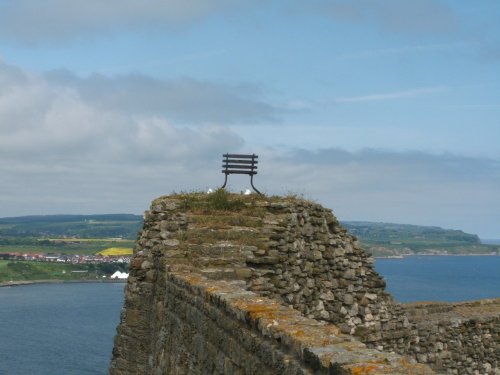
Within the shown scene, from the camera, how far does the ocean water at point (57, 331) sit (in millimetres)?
72312

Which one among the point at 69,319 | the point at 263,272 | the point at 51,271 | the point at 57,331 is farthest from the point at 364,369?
the point at 51,271

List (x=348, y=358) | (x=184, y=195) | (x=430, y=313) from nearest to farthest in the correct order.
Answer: (x=348, y=358)
(x=184, y=195)
(x=430, y=313)

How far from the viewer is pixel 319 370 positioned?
179 inches

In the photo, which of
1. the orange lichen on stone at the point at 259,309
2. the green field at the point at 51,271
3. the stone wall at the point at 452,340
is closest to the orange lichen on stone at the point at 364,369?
the orange lichen on stone at the point at 259,309

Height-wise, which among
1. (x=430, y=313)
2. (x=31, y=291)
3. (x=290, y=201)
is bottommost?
(x=31, y=291)

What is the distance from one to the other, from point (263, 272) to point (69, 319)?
98790mm

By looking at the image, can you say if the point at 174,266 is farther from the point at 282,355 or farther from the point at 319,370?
the point at 319,370

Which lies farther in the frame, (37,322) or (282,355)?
(37,322)

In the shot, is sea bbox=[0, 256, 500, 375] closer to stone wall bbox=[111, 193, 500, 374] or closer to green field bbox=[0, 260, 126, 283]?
green field bbox=[0, 260, 126, 283]

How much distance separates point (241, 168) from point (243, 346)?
31.8 feet

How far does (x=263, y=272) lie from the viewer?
10922 millimetres

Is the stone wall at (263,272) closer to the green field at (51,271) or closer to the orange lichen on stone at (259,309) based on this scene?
the orange lichen on stone at (259,309)

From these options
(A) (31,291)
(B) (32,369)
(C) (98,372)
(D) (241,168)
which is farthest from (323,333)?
(A) (31,291)

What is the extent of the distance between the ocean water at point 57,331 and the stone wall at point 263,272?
58.6m
